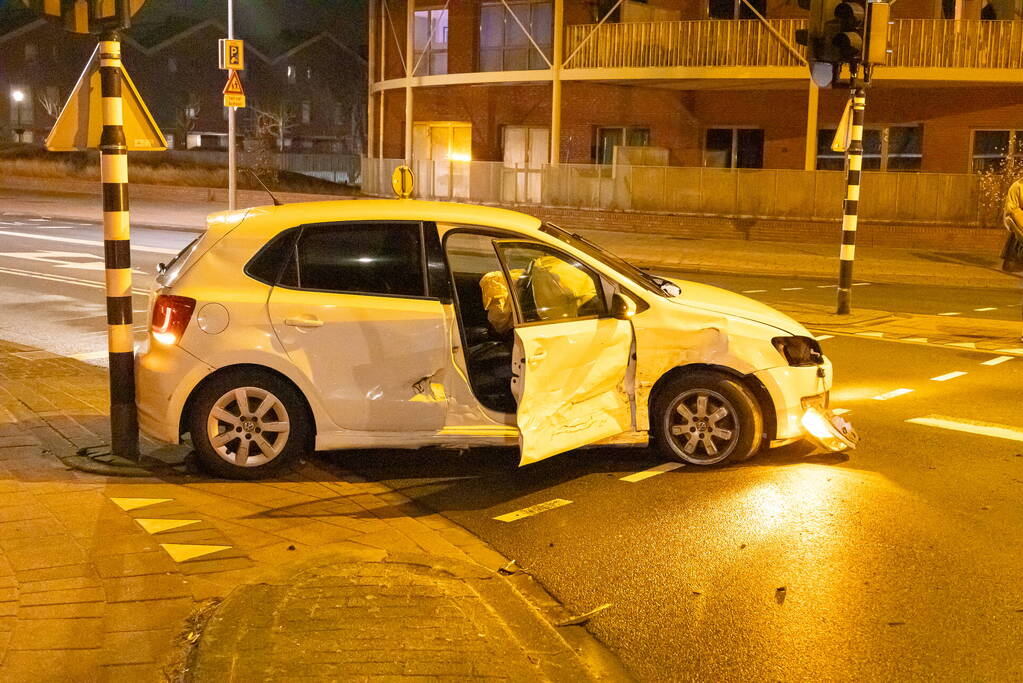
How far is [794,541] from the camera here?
20.3ft

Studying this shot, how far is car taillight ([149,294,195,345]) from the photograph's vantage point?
7117 millimetres

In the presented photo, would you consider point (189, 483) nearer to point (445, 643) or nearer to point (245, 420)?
point (245, 420)

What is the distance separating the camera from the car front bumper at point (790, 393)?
7.39 m

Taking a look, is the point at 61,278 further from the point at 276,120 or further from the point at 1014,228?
the point at 276,120

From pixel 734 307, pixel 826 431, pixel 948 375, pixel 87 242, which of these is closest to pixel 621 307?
pixel 734 307

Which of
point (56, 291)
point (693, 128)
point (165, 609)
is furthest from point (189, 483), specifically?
point (693, 128)

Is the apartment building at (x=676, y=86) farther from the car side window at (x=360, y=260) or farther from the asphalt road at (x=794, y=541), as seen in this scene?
the car side window at (x=360, y=260)

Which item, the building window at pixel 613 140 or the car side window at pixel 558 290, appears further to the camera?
the building window at pixel 613 140

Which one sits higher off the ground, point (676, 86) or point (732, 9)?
point (732, 9)

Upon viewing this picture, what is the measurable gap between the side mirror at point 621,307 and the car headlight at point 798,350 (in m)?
0.94

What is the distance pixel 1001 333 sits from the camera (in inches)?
532

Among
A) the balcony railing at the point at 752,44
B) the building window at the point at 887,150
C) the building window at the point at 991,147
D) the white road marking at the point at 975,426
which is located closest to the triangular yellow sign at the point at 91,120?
the white road marking at the point at 975,426

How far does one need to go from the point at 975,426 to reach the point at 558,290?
3604 millimetres

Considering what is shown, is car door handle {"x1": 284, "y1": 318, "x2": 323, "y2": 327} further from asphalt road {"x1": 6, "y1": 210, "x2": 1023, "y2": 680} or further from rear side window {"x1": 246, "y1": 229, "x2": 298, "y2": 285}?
asphalt road {"x1": 6, "y1": 210, "x2": 1023, "y2": 680}
